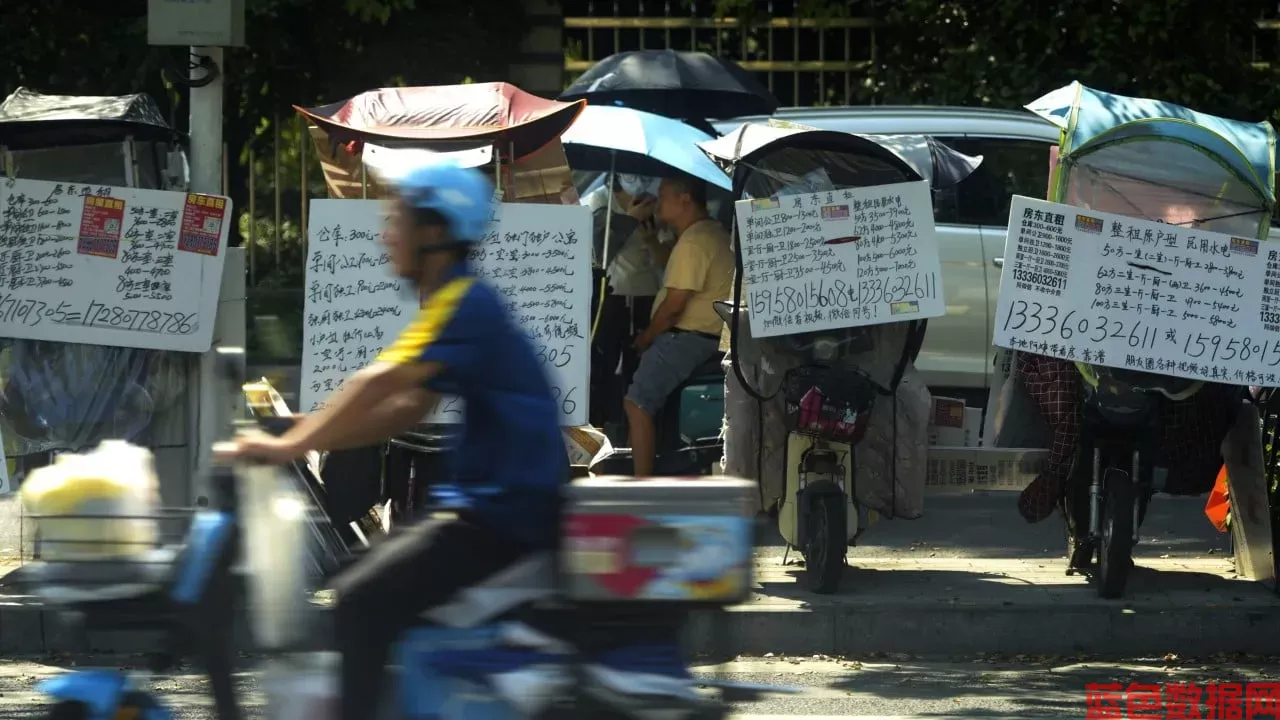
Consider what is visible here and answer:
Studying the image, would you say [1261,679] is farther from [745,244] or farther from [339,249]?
[339,249]

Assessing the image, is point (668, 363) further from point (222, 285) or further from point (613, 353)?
point (222, 285)

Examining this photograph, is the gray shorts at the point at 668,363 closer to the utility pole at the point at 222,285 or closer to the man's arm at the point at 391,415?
the utility pole at the point at 222,285

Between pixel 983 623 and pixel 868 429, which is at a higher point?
pixel 868 429

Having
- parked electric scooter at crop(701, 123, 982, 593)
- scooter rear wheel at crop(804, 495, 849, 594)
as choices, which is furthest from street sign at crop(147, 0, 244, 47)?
scooter rear wheel at crop(804, 495, 849, 594)

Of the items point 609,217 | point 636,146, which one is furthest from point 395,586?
point 609,217

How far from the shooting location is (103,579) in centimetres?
379

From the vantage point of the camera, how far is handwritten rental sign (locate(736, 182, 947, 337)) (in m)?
6.98

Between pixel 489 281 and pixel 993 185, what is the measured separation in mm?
3849

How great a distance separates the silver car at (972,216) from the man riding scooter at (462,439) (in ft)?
20.8

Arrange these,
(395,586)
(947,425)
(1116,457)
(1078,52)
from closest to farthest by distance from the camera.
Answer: (395,586) < (1116,457) < (947,425) < (1078,52)

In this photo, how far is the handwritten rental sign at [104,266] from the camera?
7125 mm

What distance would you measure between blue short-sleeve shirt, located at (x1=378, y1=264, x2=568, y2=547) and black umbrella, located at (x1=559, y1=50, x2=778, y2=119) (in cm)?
686

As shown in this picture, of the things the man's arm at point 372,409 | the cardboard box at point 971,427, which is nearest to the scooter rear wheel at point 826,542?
the cardboard box at point 971,427
